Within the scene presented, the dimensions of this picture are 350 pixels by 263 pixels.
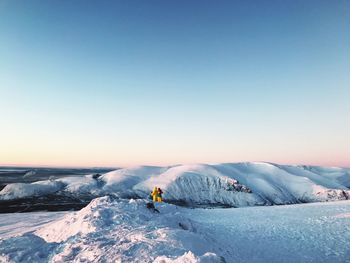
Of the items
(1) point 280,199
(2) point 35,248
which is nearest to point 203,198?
Result: (1) point 280,199

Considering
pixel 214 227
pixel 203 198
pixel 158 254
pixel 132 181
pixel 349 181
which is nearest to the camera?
pixel 158 254

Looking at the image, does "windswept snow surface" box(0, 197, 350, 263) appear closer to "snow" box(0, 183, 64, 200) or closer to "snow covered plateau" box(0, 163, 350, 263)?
"snow covered plateau" box(0, 163, 350, 263)

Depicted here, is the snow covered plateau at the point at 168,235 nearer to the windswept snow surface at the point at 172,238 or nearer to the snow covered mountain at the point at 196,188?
the windswept snow surface at the point at 172,238

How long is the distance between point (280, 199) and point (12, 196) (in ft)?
144

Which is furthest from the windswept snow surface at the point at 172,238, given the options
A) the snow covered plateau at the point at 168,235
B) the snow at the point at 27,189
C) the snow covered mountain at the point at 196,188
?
the snow at the point at 27,189

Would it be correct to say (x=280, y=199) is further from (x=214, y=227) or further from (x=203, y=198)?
(x=214, y=227)

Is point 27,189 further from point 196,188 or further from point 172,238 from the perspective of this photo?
point 172,238

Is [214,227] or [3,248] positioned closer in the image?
[3,248]

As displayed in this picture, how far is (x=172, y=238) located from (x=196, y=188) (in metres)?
37.5

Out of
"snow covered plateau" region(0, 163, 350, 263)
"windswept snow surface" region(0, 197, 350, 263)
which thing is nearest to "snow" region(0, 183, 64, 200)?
"snow covered plateau" region(0, 163, 350, 263)

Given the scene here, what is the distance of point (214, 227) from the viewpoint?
13.3 metres

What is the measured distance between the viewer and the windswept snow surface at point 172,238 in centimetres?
688

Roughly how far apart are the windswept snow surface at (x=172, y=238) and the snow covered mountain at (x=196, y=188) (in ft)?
84.0

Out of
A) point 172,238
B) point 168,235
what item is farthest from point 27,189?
point 172,238
